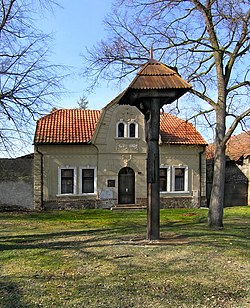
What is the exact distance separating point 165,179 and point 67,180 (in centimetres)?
631

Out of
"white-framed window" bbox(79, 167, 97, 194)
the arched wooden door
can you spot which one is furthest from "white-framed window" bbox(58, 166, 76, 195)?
the arched wooden door

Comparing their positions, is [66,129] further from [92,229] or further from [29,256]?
[29,256]

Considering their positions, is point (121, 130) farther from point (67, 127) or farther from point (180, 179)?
point (180, 179)

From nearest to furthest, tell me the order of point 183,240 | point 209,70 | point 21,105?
point 183,240 < point 21,105 < point 209,70

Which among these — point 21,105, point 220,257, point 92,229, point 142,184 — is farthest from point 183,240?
point 142,184

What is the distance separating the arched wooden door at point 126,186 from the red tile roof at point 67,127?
3175mm

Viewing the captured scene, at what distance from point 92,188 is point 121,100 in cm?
1300

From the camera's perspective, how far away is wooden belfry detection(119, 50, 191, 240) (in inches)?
364

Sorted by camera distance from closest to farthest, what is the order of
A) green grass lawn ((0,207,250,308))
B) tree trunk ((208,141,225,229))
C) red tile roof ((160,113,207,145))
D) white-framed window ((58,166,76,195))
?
green grass lawn ((0,207,250,308)), tree trunk ((208,141,225,229)), white-framed window ((58,166,76,195)), red tile roof ((160,113,207,145))

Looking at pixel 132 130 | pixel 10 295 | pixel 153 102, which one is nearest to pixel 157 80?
pixel 153 102

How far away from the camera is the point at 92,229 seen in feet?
42.0

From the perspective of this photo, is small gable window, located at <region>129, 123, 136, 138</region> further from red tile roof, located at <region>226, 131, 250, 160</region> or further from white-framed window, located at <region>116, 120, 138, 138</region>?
red tile roof, located at <region>226, 131, 250, 160</region>

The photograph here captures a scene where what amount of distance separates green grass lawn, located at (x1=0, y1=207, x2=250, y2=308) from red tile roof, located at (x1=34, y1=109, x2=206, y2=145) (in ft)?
37.4

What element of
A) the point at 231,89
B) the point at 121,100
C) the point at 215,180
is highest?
the point at 231,89
